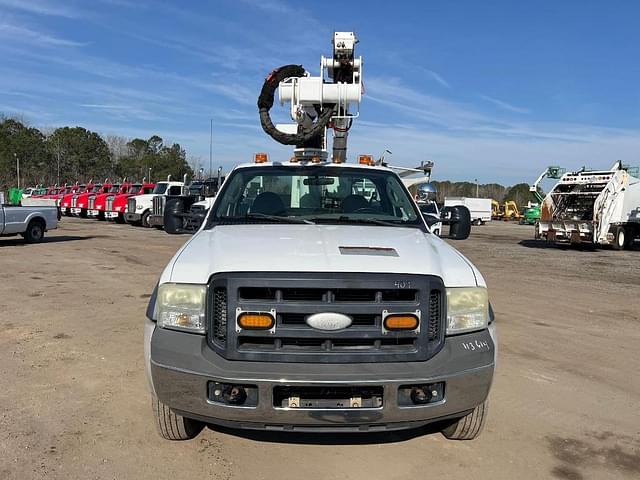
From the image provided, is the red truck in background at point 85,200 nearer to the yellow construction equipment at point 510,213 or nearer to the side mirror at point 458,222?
the side mirror at point 458,222

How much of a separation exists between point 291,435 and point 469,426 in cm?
116

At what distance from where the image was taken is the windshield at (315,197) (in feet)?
14.7

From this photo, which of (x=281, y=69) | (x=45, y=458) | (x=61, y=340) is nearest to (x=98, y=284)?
(x=61, y=340)

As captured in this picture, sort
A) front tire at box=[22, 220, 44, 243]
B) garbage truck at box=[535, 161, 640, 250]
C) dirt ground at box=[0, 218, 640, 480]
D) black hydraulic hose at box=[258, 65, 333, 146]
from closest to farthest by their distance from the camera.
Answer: dirt ground at box=[0, 218, 640, 480] < black hydraulic hose at box=[258, 65, 333, 146] < front tire at box=[22, 220, 44, 243] < garbage truck at box=[535, 161, 640, 250]

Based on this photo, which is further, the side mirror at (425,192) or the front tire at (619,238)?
the front tire at (619,238)

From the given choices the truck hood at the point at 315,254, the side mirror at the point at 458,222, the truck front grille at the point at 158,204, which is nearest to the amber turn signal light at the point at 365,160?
the side mirror at the point at 458,222

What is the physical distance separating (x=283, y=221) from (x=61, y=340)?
317 cm

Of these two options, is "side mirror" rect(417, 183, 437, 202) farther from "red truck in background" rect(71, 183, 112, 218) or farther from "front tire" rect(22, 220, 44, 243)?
"red truck in background" rect(71, 183, 112, 218)

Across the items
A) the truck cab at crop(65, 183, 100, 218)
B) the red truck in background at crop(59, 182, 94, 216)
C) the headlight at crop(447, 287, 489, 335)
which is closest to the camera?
the headlight at crop(447, 287, 489, 335)

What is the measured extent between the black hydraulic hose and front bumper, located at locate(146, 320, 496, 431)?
5.35m

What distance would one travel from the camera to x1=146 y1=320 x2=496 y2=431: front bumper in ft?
9.42

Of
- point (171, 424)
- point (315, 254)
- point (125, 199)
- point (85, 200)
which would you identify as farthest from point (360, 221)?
point (85, 200)

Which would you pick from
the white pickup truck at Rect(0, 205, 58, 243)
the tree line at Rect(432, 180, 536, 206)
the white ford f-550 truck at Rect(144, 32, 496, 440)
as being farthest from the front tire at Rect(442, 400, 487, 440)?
the tree line at Rect(432, 180, 536, 206)

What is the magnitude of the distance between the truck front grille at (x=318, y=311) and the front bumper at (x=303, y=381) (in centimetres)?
7
